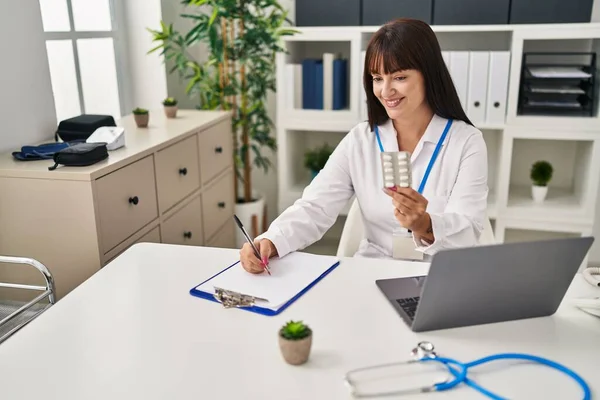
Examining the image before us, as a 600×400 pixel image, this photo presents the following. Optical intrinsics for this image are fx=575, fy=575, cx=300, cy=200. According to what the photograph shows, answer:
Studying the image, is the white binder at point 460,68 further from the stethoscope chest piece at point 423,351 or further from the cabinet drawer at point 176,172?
the stethoscope chest piece at point 423,351

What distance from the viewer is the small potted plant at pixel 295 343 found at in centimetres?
101

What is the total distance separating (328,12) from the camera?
3.06 meters

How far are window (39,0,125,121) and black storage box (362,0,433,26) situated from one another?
1.34 meters

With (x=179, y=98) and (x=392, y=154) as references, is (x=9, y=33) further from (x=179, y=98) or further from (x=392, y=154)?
(x=392, y=154)

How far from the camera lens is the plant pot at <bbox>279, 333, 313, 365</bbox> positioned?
1.01 metres

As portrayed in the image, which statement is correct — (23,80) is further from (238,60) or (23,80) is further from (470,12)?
(470,12)

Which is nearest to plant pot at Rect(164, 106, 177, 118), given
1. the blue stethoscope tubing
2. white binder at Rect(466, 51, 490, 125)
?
white binder at Rect(466, 51, 490, 125)

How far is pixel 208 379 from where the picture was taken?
99cm

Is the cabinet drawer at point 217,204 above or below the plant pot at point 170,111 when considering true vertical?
below

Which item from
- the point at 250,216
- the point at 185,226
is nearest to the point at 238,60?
the point at 250,216

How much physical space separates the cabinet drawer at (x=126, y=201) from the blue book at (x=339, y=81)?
1279 mm

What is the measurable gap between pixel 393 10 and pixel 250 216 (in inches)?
54.2

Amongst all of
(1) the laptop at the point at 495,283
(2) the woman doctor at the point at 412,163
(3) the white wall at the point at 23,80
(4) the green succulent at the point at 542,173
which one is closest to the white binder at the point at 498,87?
(4) the green succulent at the point at 542,173

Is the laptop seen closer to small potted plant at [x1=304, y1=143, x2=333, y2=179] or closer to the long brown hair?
the long brown hair
